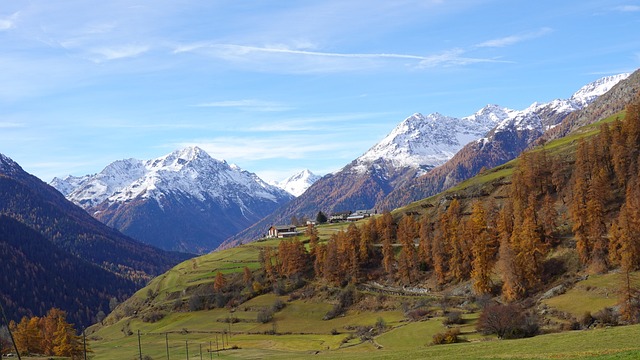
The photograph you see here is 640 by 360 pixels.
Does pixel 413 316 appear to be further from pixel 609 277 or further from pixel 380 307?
pixel 609 277

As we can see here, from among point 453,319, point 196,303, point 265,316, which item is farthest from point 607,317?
point 196,303

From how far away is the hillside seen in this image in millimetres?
106375

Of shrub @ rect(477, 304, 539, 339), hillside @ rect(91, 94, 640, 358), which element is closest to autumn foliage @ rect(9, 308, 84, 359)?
hillside @ rect(91, 94, 640, 358)

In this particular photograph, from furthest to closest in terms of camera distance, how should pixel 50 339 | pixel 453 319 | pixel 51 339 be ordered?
pixel 50 339 → pixel 51 339 → pixel 453 319

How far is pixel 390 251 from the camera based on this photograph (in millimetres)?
164750

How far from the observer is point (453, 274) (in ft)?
474

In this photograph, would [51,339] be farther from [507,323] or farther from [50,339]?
[507,323]

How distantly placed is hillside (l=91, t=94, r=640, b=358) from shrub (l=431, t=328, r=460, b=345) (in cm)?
225

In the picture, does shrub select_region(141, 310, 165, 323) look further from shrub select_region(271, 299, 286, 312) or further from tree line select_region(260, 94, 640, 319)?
shrub select_region(271, 299, 286, 312)

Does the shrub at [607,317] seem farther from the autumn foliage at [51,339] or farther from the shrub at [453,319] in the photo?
the autumn foliage at [51,339]

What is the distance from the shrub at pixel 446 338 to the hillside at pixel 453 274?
2.25 m

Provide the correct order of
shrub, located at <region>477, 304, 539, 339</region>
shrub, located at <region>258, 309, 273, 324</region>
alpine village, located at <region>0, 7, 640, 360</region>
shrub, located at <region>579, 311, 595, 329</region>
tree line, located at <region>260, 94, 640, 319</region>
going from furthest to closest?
shrub, located at <region>258, 309, 273, 324</region> < tree line, located at <region>260, 94, 640, 319</region> < alpine village, located at <region>0, 7, 640, 360</region> < shrub, located at <region>579, 311, 595, 329</region> < shrub, located at <region>477, 304, 539, 339</region>

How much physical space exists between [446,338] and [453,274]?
55.1 metres

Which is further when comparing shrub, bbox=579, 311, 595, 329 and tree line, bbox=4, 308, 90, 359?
tree line, bbox=4, 308, 90, 359
